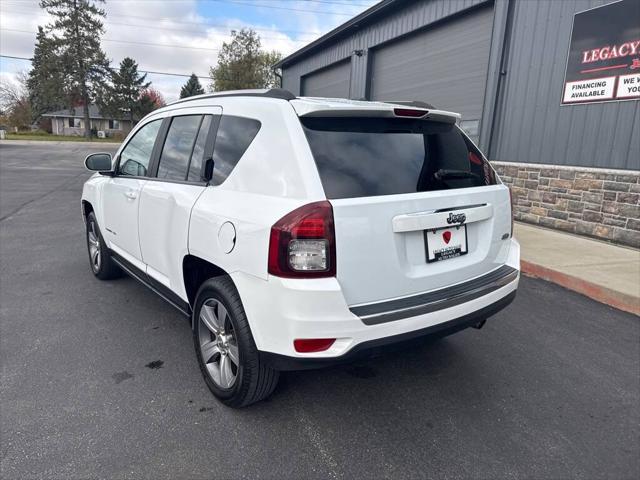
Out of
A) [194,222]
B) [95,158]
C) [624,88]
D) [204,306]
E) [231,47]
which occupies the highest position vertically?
[231,47]

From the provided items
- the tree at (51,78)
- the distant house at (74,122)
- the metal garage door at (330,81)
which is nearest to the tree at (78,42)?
the tree at (51,78)

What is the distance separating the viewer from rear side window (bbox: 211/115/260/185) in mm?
2551

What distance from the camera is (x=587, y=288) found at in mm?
4938

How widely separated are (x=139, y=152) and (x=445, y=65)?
899 cm

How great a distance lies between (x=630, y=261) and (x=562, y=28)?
4.35 meters

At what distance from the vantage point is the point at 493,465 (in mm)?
2248

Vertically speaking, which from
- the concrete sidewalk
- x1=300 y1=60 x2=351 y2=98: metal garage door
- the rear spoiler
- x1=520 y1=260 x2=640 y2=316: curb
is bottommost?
x1=520 y1=260 x2=640 y2=316: curb

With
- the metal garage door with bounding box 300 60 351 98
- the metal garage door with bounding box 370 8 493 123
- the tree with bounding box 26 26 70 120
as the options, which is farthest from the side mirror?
the tree with bounding box 26 26 70 120

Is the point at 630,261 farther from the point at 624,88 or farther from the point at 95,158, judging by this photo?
the point at 95,158

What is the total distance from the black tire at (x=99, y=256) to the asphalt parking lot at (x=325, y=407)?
540 millimetres

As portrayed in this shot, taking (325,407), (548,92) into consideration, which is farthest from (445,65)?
(325,407)

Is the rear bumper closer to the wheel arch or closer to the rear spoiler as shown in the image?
the wheel arch

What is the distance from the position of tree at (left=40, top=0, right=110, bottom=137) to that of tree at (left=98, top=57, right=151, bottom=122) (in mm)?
5153

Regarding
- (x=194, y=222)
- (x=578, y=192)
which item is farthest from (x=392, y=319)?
(x=578, y=192)
